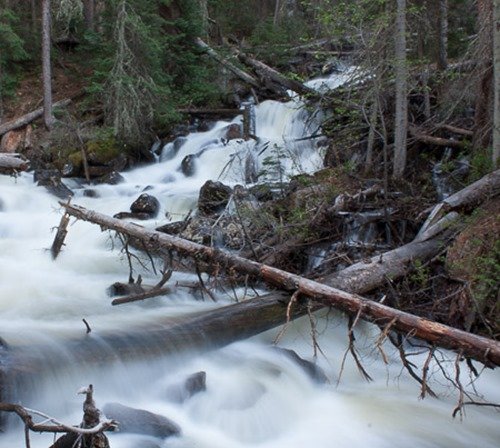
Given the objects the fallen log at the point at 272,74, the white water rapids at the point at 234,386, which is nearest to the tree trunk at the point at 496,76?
the white water rapids at the point at 234,386

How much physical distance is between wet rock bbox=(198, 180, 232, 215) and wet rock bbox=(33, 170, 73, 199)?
4.25 m

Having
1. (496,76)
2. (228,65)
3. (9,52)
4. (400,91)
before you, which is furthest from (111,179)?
(496,76)

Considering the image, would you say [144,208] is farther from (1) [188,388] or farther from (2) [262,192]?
(1) [188,388]

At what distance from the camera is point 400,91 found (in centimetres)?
Answer: 967

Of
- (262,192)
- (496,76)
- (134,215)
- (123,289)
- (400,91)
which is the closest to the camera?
(496,76)

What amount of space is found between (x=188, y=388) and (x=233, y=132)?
10781 mm

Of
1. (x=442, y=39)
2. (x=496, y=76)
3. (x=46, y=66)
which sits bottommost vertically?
(x=496, y=76)

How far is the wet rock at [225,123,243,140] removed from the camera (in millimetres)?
15500

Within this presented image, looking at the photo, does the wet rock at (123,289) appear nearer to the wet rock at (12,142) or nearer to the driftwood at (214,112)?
the wet rock at (12,142)

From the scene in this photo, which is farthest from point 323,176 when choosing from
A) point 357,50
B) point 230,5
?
point 230,5

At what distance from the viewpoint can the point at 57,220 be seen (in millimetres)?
12000

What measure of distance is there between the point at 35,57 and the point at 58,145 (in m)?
6.71

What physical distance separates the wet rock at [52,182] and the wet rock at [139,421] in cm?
→ 910

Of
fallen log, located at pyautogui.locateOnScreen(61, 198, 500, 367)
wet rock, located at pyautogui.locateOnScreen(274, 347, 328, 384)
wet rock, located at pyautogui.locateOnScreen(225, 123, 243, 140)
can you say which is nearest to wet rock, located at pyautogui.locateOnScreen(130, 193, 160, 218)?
wet rock, located at pyautogui.locateOnScreen(225, 123, 243, 140)
